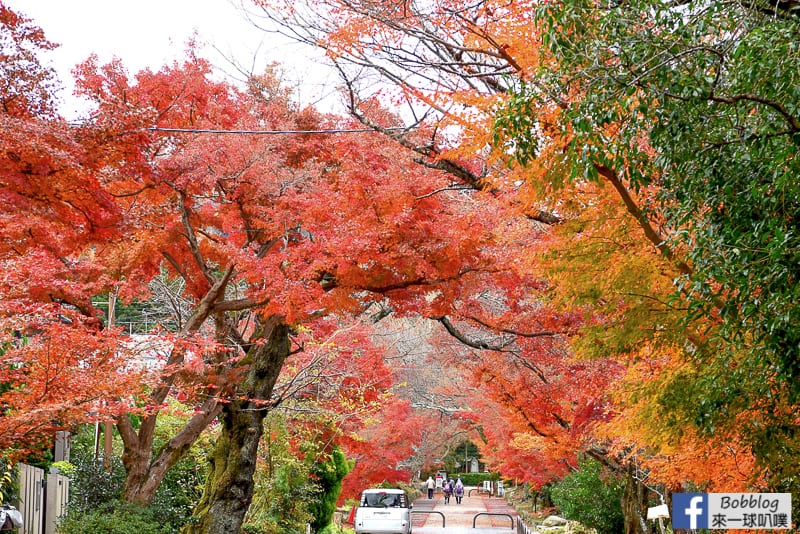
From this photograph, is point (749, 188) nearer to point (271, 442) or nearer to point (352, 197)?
point (352, 197)

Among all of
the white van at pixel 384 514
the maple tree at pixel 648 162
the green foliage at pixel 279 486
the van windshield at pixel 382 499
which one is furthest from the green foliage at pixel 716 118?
the van windshield at pixel 382 499

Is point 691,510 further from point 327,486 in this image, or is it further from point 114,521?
point 327,486

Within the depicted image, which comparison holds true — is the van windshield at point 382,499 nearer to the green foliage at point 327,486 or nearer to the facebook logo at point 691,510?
the green foliage at point 327,486

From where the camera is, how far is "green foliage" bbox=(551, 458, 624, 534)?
2081 cm

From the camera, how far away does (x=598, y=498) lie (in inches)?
832

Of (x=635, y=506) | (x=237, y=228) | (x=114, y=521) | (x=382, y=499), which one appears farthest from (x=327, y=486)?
(x=114, y=521)

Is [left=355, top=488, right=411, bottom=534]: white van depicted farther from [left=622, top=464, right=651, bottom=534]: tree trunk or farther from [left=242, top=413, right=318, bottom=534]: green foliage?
[left=622, top=464, right=651, bottom=534]: tree trunk

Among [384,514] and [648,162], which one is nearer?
[648,162]

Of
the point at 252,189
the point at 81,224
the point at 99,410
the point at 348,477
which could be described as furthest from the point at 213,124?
the point at 348,477

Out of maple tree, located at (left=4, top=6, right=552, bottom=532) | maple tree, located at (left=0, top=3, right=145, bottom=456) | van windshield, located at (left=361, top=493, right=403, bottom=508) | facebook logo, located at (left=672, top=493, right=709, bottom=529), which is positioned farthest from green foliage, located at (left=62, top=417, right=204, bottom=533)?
van windshield, located at (left=361, top=493, right=403, bottom=508)

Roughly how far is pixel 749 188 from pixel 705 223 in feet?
1.75

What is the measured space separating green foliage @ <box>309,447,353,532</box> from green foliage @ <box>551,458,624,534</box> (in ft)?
23.0

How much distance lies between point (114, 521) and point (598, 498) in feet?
42.6

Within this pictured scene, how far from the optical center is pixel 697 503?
7094 millimetres
